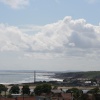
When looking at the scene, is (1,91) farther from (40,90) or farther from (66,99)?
(66,99)

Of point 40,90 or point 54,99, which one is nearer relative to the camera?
point 54,99

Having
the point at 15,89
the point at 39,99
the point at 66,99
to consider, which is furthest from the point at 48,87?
the point at 39,99

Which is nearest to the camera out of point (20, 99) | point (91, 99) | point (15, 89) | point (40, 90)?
point (20, 99)

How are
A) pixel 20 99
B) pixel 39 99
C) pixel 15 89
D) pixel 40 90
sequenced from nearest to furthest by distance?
pixel 20 99, pixel 39 99, pixel 40 90, pixel 15 89

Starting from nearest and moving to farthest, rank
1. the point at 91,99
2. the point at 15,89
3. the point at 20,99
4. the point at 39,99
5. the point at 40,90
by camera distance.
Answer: the point at 20,99
the point at 39,99
the point at 91,99
the point at 40,90
the point at 15,89

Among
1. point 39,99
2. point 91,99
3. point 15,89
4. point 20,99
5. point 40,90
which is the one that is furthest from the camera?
point 15,89

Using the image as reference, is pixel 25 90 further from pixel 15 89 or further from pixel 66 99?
pixel 66 99

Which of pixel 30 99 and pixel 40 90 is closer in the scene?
pixel 30 99

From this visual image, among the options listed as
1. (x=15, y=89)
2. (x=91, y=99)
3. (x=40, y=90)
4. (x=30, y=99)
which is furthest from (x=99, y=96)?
(x=15, y=89)

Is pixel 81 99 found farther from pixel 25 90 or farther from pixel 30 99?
pixel 25 90
